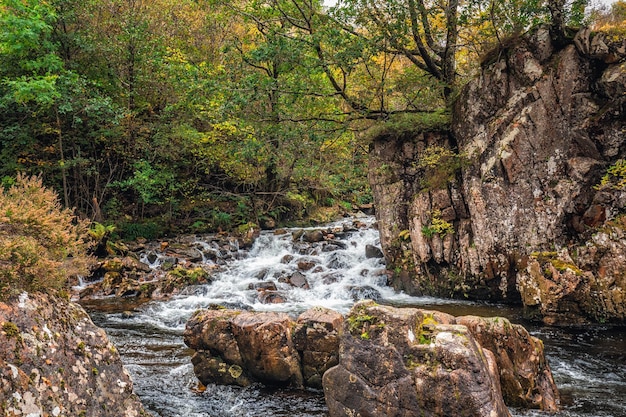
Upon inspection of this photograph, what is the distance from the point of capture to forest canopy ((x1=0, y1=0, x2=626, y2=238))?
41.0 feet

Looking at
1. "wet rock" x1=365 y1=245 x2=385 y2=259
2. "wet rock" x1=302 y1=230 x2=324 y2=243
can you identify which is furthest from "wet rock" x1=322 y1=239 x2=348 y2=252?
"wet rock" x1=365 y1=245 x2=385 y2=259

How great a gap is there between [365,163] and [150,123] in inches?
458

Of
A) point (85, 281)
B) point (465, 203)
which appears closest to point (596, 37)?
point (465, 203)

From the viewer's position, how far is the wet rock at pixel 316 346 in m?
6.81

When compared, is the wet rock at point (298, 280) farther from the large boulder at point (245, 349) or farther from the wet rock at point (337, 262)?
the large boulder at point (245, 349)

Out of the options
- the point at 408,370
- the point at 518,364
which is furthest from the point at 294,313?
the point at 408,370

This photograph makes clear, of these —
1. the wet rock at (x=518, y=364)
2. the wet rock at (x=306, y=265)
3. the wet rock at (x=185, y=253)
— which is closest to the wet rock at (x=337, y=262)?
the wet rock at (x=306, y=265)

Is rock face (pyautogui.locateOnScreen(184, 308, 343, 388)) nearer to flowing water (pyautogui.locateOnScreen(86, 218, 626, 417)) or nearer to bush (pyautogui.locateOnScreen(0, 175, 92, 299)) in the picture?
flowing water (pyautogui.locateOnScreen(86, 218, 626, 417))

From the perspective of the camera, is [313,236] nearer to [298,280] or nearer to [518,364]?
[298,280]

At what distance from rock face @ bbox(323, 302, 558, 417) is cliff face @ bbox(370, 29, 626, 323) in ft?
16.0

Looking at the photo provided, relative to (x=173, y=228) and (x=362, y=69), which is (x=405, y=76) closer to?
(x=362, y=69)

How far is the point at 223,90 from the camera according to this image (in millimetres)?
12781

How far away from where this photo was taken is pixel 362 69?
1533 centimetres

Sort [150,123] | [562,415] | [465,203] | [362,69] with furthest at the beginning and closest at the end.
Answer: [150,123] → [362,69] → [465,203] → [562,415]
